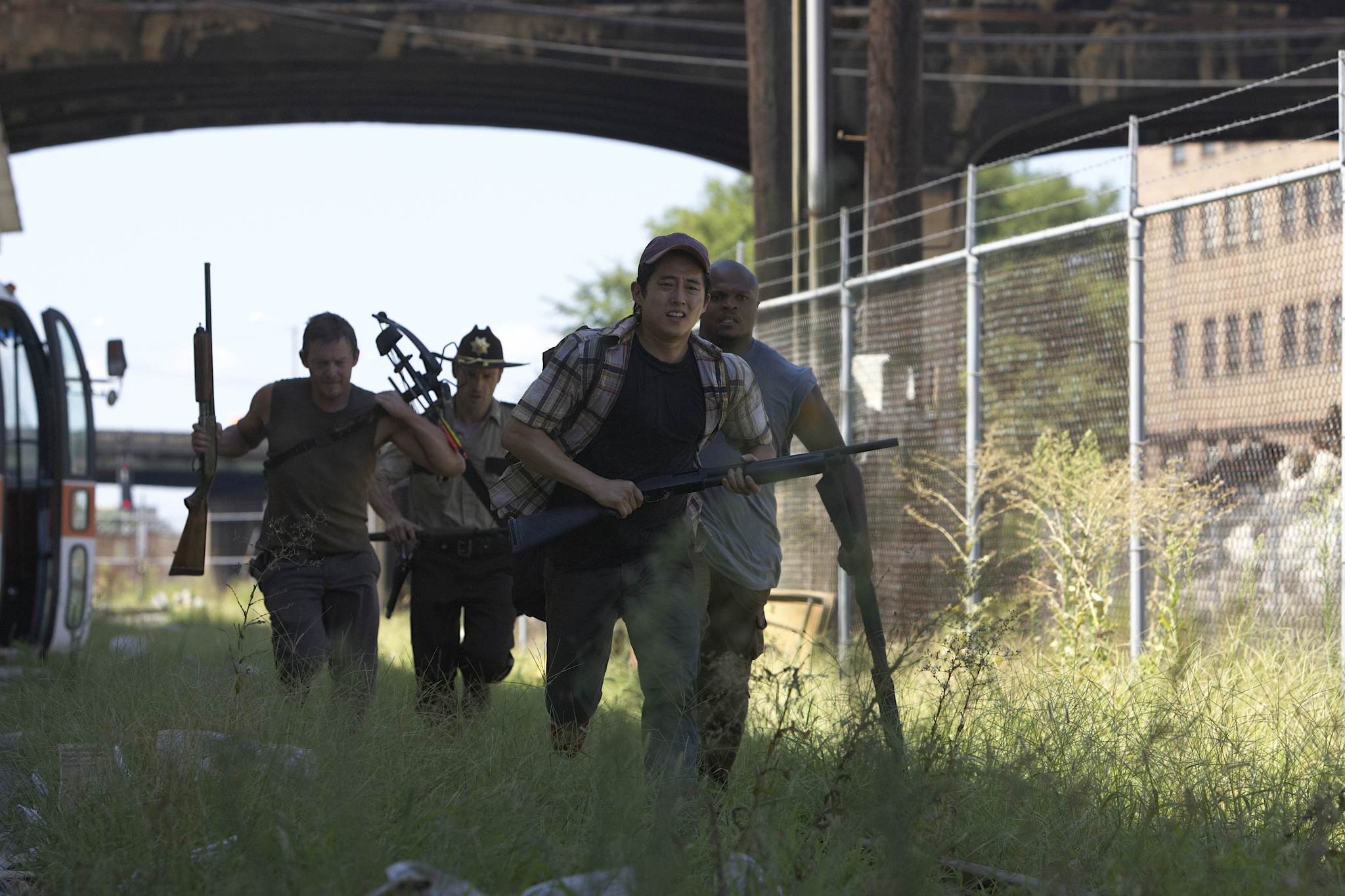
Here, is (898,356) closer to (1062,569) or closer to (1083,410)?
(1083,410)

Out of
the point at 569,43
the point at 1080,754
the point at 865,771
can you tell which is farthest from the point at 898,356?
the point at 569,43

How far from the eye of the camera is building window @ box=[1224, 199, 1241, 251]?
9.21 meters

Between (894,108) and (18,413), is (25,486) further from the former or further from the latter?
(894,108)

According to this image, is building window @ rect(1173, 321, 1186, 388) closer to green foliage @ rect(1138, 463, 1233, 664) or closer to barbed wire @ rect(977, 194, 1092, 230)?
barbed wire @ rect(977, 194, 1092, 230)

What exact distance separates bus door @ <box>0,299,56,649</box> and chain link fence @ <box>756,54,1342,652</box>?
546 centimetres

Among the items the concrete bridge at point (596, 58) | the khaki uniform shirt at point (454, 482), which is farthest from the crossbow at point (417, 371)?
the concrete bridge at point (596, 58)

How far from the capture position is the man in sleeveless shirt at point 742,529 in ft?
19.1

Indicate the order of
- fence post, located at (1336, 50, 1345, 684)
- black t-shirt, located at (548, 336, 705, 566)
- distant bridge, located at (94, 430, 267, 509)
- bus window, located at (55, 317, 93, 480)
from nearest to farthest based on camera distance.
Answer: black t-shirt, located at (548, 336, 705, 566)
fence post, located at (1336, 50, 1345, 684)
bus window, located at (55, 317, 93, 480)
distant bridge, located at (94, 430, 267, 509)

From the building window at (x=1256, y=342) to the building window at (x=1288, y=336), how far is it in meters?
0.11

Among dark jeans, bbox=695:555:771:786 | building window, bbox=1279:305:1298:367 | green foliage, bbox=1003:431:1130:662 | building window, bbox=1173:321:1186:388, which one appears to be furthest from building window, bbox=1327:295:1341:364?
dark jeans, bbox=695:555:771:786

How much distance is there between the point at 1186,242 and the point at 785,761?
5.68 metres

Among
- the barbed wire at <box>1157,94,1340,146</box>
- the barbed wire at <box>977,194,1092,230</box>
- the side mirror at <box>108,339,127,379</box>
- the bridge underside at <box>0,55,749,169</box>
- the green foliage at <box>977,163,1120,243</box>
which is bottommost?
the side mirror at <box>108,339,127,379</box>

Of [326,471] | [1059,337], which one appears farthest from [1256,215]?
[326,471]

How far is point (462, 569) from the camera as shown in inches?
304
